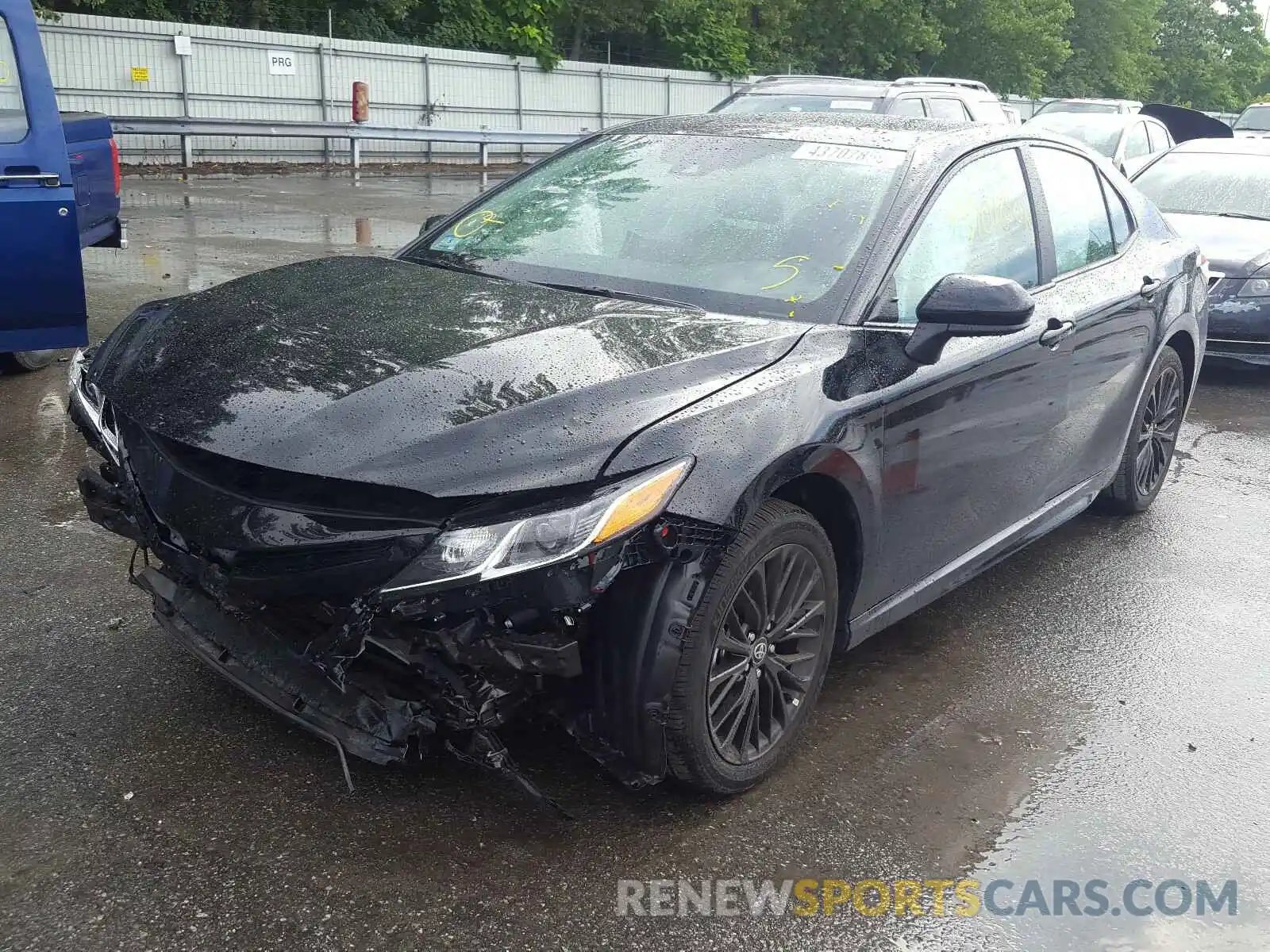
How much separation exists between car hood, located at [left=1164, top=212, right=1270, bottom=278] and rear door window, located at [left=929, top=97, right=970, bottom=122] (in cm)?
399

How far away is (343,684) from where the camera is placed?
2.75m

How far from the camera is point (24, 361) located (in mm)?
6914

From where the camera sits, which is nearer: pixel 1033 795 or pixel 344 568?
pixel 344 568

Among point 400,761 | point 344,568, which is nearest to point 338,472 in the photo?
point 344,568

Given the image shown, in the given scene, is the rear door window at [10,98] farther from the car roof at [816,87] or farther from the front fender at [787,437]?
the car roof at [816,87]

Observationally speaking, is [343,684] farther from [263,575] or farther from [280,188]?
[280,188]

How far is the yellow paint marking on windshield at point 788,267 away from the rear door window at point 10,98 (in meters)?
4.06

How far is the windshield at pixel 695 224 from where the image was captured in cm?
369

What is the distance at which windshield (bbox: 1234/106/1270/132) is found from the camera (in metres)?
23.2

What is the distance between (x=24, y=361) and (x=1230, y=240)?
799cm

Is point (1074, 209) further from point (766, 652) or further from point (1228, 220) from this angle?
point (1228, 220)

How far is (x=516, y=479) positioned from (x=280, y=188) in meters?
17.2

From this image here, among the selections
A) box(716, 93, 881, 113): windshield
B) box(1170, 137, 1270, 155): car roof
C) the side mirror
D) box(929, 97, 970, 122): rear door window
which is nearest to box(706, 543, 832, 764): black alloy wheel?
the side mirror

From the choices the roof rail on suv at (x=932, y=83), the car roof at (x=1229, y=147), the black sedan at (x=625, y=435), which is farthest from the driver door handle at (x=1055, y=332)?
the roof rail on suv at (x=932, y=83)
